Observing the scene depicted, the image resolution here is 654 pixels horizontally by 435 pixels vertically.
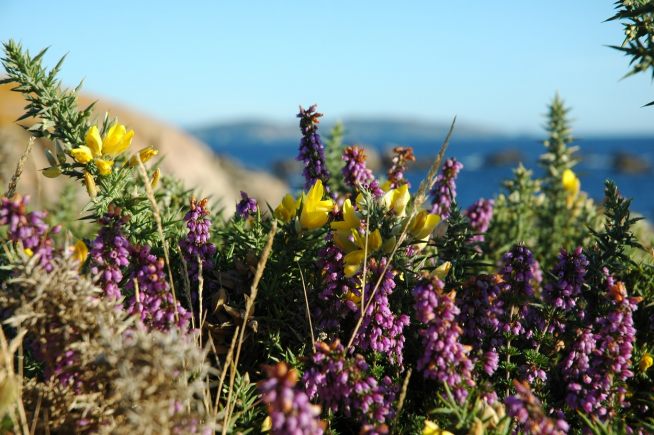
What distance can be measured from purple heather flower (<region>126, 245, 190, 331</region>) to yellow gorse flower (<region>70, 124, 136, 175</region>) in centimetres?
63

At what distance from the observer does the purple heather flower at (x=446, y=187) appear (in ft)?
10.7

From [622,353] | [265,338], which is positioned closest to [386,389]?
[265,338]

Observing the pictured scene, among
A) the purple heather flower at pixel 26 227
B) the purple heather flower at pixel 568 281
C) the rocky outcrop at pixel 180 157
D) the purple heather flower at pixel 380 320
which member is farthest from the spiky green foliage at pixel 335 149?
the rocky outcrop at pixel 180 157

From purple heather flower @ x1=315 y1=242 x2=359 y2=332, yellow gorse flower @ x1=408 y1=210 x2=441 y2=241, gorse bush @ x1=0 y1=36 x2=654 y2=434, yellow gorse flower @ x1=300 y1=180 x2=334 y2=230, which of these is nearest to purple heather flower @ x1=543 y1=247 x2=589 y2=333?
gorse bush @ x1=0 y1=36 x2=654 y2=434

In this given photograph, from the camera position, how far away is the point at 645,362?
244cm

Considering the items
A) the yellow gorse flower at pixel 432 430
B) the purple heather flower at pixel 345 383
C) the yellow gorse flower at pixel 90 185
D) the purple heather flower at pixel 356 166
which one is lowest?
the yellow gorse flower at pixel 432 430

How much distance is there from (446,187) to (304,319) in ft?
3.98

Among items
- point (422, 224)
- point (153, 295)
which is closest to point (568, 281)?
point (422, 224)

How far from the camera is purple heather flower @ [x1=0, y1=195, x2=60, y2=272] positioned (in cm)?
199

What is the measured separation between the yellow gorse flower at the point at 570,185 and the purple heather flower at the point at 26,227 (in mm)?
3799

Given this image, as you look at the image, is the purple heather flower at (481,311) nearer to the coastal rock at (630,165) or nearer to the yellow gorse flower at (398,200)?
the yellow gorse flower at (398,200)

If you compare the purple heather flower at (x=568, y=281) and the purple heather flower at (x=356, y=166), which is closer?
the purple heather flower at (x=568, y=281)

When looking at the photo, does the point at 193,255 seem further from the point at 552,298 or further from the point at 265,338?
the point at 552,298

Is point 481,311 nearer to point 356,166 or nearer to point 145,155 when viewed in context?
point 356,166
